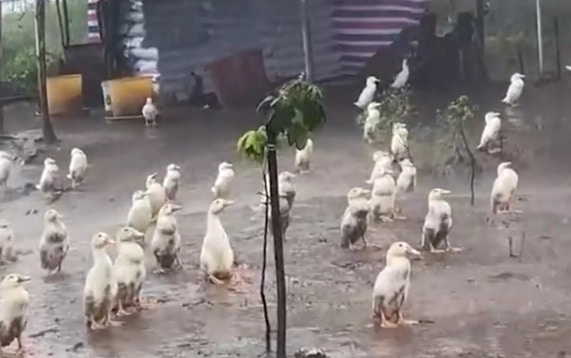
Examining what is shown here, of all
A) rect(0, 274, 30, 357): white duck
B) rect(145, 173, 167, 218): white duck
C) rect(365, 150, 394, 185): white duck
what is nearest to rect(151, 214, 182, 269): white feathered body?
rect(145, 173, 167, 218): white duck

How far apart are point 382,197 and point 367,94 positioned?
14.3ft

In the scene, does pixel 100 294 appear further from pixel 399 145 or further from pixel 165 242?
pixel 399 145

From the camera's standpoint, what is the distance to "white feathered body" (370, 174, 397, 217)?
673 cm

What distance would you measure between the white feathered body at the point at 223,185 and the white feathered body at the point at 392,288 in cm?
290

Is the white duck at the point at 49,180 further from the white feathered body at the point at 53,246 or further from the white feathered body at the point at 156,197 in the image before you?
the white feathered body at the point at 53,246

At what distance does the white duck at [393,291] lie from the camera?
4820 millimetres

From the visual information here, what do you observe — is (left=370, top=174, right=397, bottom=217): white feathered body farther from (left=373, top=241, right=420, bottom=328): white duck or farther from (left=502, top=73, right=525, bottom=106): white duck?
(left=502, top=73, right=525, bottom=106): white duck

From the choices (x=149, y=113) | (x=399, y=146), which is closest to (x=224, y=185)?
(x=399, y=146)

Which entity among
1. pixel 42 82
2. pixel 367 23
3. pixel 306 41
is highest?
pixel 367 23

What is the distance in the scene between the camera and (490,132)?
8906mm

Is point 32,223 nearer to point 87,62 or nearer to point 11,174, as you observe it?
point 11,174

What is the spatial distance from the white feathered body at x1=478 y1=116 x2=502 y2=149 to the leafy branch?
12 cm

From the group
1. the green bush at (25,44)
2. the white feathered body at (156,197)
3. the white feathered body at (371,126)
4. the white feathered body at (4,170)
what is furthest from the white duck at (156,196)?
the green bush at (25,44)

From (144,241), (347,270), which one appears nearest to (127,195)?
(144,241)
